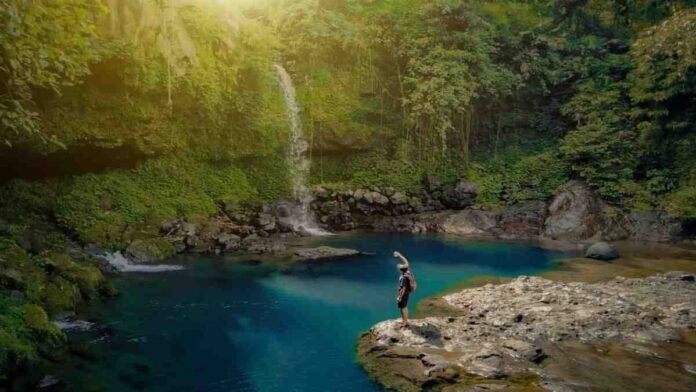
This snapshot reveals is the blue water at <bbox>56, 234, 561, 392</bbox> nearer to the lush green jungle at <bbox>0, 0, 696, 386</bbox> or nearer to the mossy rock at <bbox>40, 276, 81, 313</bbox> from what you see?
the mossy rock at <bbox>40, 276, 81, 313</bbox>

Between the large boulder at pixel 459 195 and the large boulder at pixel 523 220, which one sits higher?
the large boulder at pixel 459 195

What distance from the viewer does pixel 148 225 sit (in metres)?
23.0

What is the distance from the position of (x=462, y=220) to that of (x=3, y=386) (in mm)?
23635

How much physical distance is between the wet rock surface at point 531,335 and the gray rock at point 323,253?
277 inches

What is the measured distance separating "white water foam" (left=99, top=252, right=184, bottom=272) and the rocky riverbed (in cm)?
1048

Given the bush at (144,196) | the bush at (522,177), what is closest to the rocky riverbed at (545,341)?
the bush at (522,177)

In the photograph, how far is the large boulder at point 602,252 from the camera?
2156cm

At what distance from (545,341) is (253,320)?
27.4 ft

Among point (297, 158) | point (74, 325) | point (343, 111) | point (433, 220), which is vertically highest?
point (343, 111)

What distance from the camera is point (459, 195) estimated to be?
97.5ft

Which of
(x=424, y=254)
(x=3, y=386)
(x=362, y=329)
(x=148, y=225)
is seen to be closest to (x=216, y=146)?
(x=148, y=225)

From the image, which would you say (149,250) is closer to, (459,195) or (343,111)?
(343,111)

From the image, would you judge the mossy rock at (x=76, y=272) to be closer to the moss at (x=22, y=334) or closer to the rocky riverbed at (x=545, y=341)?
the moss at (x=22, y=334)

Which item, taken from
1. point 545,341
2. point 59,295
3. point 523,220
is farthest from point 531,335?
point 523,220
